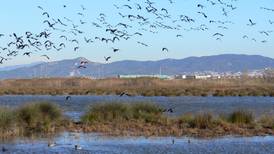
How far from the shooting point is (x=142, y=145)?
31.1m

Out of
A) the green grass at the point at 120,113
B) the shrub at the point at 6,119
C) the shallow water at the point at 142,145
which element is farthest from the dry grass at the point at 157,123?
the shrub at the point at 6,119

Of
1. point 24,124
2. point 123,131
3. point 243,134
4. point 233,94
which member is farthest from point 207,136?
point 233,94

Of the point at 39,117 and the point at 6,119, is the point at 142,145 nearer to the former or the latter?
the point at 6,119

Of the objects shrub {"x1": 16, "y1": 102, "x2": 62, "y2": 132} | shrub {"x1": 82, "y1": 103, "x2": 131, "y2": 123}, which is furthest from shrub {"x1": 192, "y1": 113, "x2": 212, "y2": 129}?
shrub {"x1": 16, "y1": 102, "x2": 62, "y2": 132}

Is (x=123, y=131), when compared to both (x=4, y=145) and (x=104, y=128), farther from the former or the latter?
(x=4, y=145)

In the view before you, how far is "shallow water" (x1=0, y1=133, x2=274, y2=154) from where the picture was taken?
29.0m

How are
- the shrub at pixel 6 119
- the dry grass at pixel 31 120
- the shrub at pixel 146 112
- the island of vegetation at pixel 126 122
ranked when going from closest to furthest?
the shrub at pixel 6 119 < the dry grass at pixel 31 120 < the island of vegetation at pixel 126 122 < the shrub at pixel 146 112

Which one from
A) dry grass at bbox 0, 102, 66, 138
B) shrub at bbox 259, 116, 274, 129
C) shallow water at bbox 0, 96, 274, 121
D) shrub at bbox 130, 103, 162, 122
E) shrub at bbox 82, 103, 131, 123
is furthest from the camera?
shallow water at bbox 0, 96, 274, 121

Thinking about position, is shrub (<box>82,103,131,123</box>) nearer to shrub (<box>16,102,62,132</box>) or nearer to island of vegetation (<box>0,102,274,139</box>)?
island of vegetation (<box>0,102,274,139</box>)

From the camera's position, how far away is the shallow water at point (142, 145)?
95.2ft

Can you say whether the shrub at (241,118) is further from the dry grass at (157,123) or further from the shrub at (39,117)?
the shrub at (39,117)

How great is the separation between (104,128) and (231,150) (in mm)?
9971

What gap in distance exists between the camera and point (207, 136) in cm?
3531

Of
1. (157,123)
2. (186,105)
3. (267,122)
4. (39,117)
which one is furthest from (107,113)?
(186,105)
